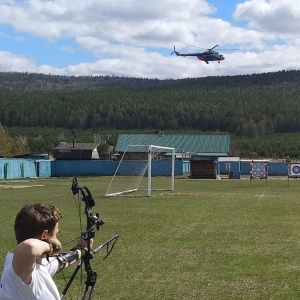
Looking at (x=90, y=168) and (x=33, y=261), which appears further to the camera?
(x=90, y=168)

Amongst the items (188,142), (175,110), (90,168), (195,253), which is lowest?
(90,168)

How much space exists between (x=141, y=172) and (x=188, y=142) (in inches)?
1858

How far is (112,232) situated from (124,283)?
19.6 feet

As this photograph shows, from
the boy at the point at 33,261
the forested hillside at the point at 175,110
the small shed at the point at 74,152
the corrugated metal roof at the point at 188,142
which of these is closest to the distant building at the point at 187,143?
the corrugated metal roof at the point at 188,142

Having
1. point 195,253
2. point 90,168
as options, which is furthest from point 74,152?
point 195,253

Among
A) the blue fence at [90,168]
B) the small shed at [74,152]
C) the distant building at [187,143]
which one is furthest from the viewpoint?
the small shed at [74,152]

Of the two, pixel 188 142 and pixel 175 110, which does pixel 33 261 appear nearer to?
pixel 188 142

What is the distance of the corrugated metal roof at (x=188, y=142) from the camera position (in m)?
79.2

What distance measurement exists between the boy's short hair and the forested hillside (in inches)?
4907

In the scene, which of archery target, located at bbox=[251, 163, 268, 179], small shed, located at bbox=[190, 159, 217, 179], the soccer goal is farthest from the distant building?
archery target, located at bbox=[251, 163, 268, 179]

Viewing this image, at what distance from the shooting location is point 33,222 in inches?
157

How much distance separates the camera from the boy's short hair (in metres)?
3.99

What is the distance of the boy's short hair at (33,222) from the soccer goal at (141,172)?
2443 centimetres

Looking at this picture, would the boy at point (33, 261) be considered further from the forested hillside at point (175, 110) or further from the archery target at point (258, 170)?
the forested hillside at point (175, 110)
